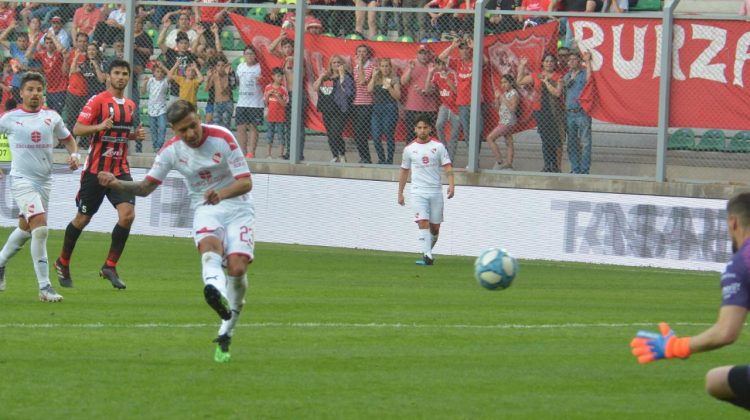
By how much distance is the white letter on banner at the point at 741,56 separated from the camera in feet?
66.6

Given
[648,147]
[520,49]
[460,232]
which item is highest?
[520,49]

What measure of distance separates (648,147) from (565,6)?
9.60 feet

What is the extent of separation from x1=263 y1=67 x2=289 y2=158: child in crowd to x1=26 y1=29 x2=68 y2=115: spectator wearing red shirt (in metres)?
3.73

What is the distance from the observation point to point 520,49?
70.7ft

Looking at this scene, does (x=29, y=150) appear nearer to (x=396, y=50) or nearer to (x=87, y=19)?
(x=396, y=50)

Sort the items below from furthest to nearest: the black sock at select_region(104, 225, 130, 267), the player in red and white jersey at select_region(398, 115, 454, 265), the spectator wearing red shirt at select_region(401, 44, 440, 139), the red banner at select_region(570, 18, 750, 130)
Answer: the spectator wearing red shirt at select_region(401, 44, 440, 139) < the red banner at select_region(570, 18, 750, 130) < the player in red and white jersey at select_region(398, 115, 454, 265) < the black sock at select_region(104, 225, 130, 267)

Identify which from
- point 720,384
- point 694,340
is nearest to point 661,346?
point 694,340

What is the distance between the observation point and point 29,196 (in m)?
14.0

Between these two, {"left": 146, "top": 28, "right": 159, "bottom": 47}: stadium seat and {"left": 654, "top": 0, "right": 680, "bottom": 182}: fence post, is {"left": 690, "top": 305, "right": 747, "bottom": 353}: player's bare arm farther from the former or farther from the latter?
{"left": 146, "top": 28, "right": 159, "bottom": 47}: stadium seat

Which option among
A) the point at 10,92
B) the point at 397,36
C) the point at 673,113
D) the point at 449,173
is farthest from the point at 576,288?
the point at 10,92

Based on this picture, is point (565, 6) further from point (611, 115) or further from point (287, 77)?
point (287, 77)

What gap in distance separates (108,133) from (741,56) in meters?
9.56

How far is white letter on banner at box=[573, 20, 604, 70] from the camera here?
69.3ft

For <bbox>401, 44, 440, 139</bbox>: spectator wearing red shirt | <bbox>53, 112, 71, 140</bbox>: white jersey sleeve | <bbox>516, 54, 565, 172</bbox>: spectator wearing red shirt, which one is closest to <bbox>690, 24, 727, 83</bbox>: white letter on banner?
<bbox>516, 54, 565, 172</bbox>: spectator wearing red shirt
